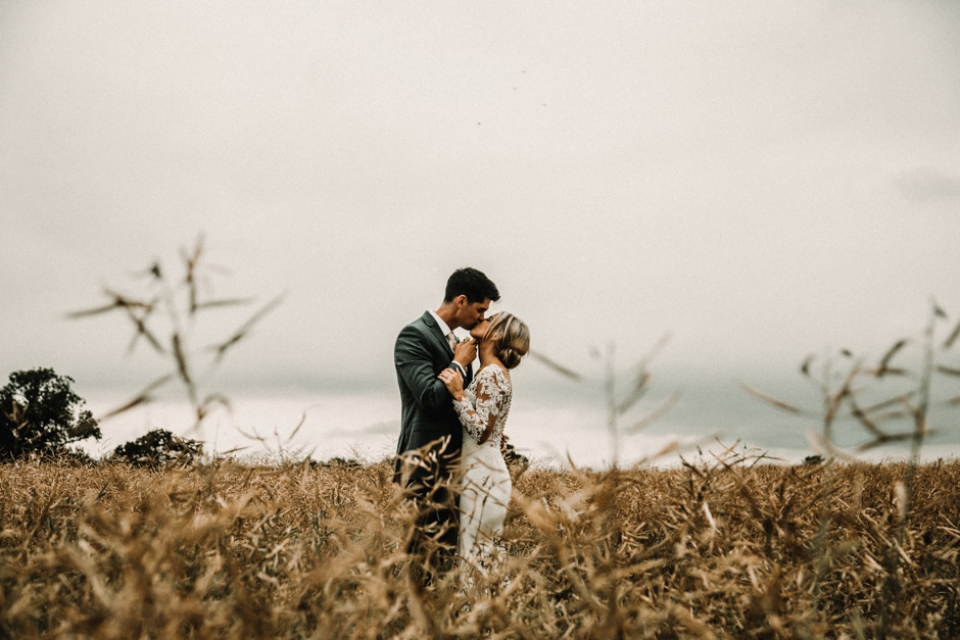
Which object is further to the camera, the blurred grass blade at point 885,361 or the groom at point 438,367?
the groom at point 438,367

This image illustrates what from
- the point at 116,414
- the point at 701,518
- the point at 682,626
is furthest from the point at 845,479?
the point at 116,414

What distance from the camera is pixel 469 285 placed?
4.84 m

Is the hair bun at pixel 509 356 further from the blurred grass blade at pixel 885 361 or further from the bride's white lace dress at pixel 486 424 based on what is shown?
the blurred grass blade at pixel 885 361

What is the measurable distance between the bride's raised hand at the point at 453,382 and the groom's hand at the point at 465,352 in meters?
0.23

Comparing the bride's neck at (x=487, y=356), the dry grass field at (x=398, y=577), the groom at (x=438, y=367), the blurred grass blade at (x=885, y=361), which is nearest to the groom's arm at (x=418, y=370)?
the groom at (x=438, y=367)

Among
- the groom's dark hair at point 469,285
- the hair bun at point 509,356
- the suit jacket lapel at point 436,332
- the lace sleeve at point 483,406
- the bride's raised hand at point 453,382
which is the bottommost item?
the lace sleeve at point 483,406

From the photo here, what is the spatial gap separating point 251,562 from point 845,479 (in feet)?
13.0

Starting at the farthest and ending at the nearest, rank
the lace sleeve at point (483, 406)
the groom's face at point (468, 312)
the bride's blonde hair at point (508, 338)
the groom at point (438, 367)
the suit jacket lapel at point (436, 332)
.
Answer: the groom's face at point (468, 312) → the suit jacket lapel at point (436, 332) → the bride's blonde hair at point (508, 338) → the groom at point (438, 367) → the lace sleeve at point (483, 406)

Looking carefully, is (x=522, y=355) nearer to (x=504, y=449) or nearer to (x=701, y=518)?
(x=504, y=449)

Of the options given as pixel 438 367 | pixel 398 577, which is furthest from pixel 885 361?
pixel 438 367

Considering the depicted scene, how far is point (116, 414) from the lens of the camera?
131 centimetres

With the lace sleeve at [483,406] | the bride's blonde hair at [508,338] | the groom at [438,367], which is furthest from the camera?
the bride's blonde hair at [508,338]

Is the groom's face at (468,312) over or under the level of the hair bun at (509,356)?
over

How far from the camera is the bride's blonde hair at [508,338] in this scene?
14.3 feet
